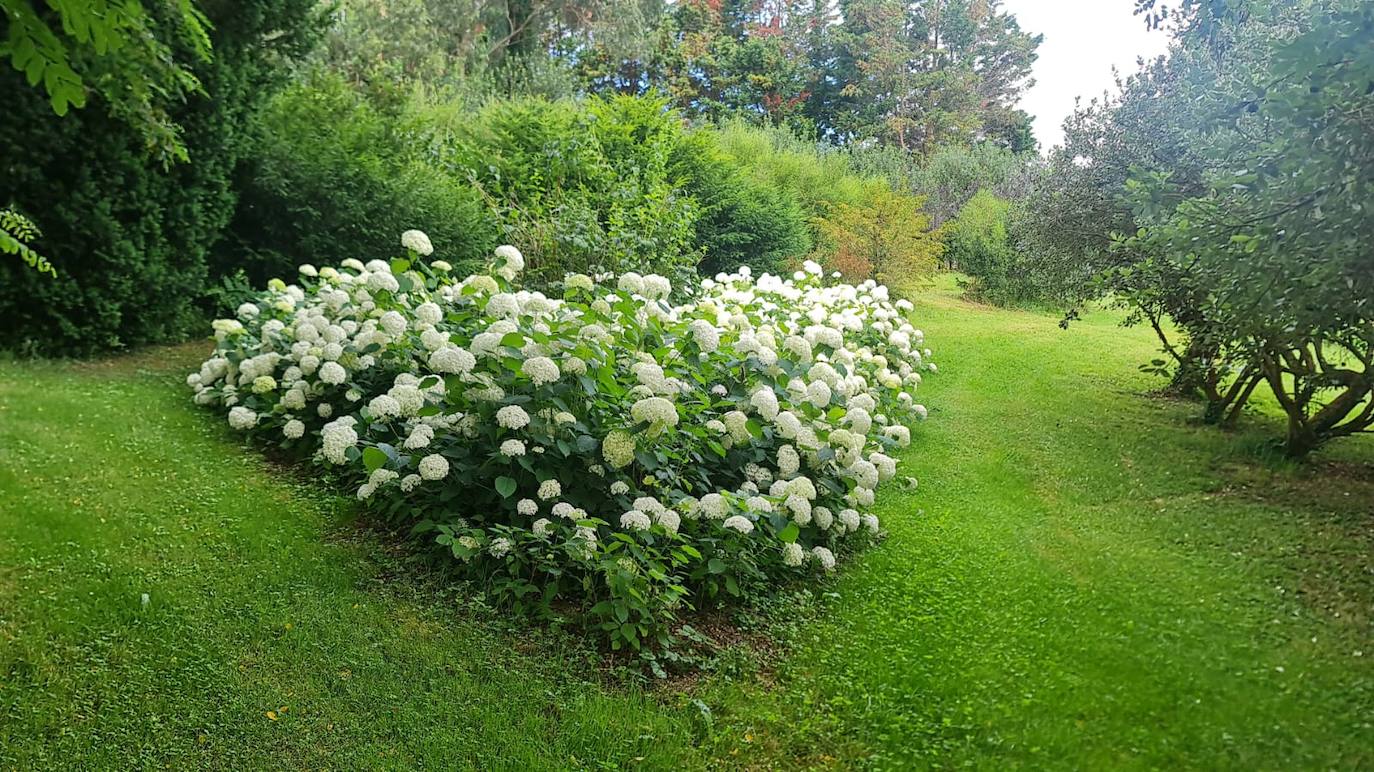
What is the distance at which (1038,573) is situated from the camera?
379cm

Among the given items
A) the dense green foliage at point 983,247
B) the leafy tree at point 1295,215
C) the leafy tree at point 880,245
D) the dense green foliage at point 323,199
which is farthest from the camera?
the dense green foliage at point 983,247

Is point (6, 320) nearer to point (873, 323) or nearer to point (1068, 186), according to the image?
point (873, 323)

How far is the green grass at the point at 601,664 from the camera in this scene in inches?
95.2

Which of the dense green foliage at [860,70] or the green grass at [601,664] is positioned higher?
the dense green foliage at [860,70]

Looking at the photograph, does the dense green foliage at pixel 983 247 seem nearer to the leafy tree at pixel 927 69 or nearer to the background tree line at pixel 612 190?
the background tree line at pixel 612 190

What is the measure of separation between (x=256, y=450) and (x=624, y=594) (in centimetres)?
270

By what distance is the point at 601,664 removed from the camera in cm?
291

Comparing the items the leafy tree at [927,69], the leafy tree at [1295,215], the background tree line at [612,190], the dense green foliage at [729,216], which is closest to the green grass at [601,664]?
the leafy tree at [1295,215]

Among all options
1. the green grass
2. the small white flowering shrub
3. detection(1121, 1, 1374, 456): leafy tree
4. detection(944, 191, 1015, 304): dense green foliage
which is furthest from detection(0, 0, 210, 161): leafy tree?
detection(944, 191, 1015, 304): dense green foliage

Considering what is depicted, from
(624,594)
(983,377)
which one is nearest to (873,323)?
(983,377)

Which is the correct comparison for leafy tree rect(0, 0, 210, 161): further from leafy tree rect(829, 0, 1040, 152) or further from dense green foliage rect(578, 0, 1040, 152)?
leafy tree rect(829, 0, 1040, 152)

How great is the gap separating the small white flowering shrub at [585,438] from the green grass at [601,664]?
258 millimetres

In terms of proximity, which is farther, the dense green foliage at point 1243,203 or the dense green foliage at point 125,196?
the dense green foliage at point 125,196

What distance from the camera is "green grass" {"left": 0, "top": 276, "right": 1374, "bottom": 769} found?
2.42 meters
